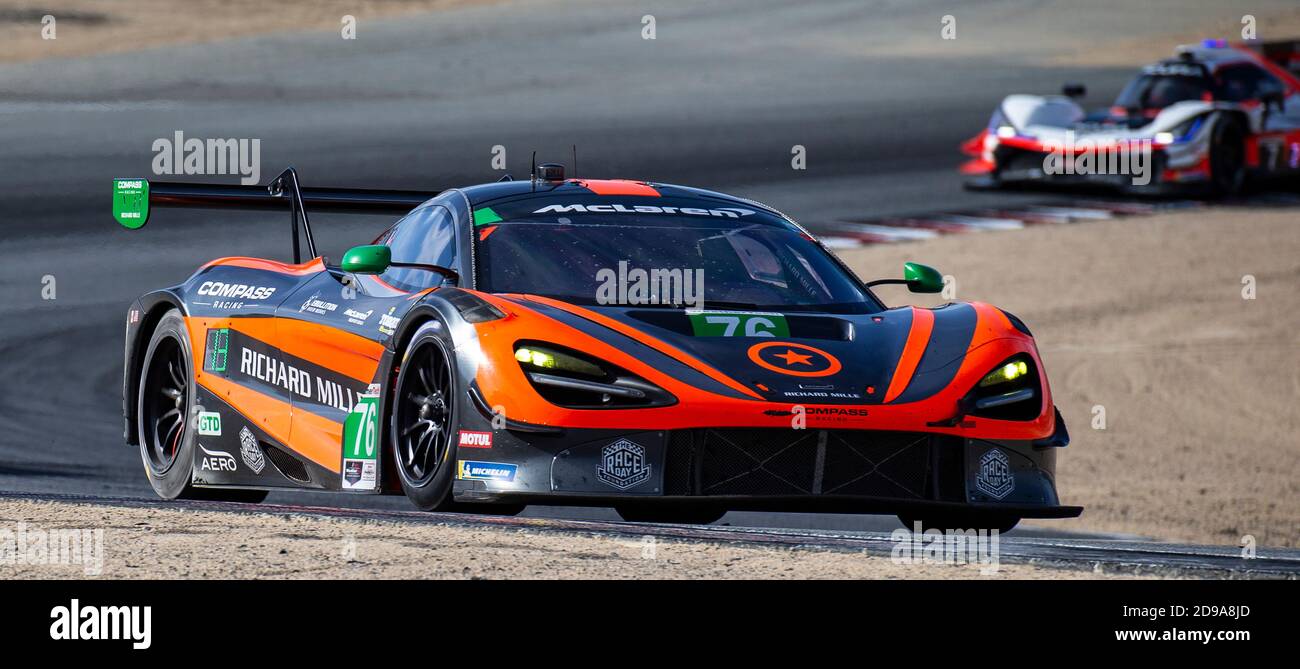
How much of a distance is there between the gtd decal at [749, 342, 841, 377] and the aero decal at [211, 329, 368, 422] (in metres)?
1.47

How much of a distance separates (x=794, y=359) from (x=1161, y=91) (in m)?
15.3

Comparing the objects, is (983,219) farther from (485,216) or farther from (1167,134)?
(485,216)

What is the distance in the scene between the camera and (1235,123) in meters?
20.7

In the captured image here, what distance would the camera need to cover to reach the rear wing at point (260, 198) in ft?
30.4

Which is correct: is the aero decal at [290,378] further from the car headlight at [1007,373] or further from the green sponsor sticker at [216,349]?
the car headlight at [1007,373]

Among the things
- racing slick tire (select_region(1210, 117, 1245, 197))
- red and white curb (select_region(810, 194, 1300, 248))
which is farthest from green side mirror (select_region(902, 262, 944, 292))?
racing slick tire (select_region(1210, 117, 1245, 197))

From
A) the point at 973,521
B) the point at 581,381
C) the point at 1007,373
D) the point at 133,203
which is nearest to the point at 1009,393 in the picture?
the point at 1007,373

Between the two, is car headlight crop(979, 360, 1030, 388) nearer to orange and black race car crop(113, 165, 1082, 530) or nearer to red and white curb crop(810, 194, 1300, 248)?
orange and black race car crop(113, 165, 1082, 530)

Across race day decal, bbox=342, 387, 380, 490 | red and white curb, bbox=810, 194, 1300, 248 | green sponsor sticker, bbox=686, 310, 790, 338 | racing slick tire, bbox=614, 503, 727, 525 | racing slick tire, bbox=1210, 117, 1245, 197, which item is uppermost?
racing slick tire, bbox=1210, 117, 1245, 197

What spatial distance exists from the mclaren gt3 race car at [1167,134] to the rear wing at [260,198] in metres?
11.9

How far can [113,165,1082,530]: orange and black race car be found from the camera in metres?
6.68

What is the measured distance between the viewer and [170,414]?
9227 millimetres
